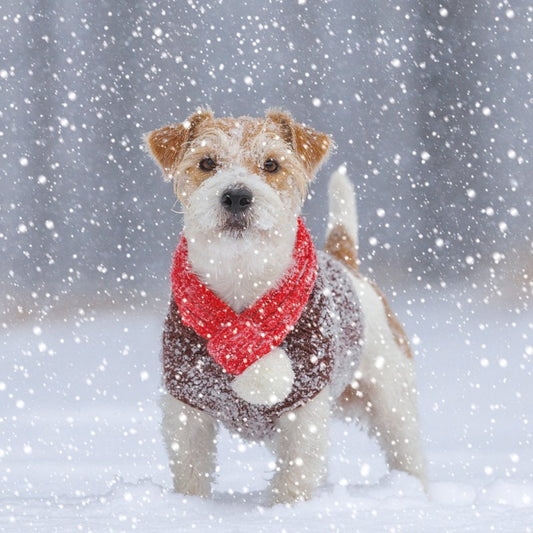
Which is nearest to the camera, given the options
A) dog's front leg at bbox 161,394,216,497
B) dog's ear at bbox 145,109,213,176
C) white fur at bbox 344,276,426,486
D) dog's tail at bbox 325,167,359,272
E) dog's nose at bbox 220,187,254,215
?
dog's nose at bbox 220,187,254,215

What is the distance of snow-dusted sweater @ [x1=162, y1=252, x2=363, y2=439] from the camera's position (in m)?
3.53

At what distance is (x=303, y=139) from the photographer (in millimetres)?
3854

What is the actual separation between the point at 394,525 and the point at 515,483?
95cm

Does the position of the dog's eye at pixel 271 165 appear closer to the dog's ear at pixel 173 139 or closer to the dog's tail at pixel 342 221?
the dog's ear at pixel 173 139

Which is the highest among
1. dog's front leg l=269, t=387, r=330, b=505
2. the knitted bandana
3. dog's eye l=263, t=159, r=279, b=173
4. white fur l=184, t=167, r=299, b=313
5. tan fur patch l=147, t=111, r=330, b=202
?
tan fur patch l=147, t=111, r=330, b=202

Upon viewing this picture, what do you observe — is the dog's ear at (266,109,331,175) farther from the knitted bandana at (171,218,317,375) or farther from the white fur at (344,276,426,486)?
the white fur at (344,276,426,486)

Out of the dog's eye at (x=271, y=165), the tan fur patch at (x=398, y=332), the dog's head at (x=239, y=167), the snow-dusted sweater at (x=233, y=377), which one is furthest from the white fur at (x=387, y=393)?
the dog's eye at (x=271, y=165)

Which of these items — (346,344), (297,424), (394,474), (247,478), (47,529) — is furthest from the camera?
(247,478)

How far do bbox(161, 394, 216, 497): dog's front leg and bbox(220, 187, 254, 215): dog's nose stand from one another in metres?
0.88

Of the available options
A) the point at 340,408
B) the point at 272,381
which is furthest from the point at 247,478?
the point at 272,381

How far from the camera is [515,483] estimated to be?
3918mm

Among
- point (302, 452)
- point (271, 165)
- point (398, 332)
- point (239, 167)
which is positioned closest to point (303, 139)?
point (271, 165)

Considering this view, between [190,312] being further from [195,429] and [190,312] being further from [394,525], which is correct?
[394,525]

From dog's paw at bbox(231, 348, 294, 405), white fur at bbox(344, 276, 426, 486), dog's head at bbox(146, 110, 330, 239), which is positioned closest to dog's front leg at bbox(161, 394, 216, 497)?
dog's paw at bbox(231, 348, 294, 405)
